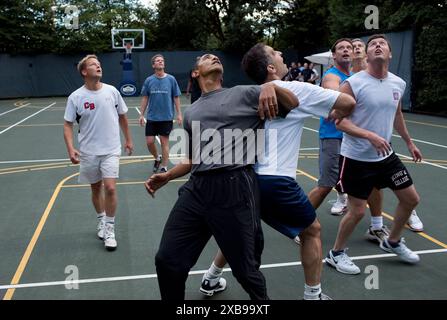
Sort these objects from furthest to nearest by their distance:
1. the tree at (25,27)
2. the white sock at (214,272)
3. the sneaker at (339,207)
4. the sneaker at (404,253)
→ 1. the tree at (25,27)
2. the sneaker at (339,207)
3. the sneaker at (404,253)
4. the white sock at (214,272)

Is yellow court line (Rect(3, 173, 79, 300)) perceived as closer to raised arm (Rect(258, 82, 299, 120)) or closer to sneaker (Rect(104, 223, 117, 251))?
sneaker (Rect(104, 223, 117, 251))

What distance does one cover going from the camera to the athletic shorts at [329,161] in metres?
5.00

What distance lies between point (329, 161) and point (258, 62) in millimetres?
2295

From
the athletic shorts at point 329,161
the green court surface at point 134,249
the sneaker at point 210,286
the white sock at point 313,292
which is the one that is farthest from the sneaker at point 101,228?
the white sock at point 313,292

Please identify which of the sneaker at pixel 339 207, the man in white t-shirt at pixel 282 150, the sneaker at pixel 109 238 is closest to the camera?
the man in white t-shirt at pixel 282 150

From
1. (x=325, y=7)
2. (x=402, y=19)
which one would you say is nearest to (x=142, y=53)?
(x=325, y=7)

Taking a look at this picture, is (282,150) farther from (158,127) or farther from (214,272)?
(158,127)

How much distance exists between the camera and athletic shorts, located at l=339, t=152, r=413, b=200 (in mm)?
4066

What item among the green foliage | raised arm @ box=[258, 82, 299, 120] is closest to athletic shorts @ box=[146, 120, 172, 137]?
raised arm @ box=[258, 82, 299, 120]

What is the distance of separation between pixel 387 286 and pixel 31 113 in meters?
19.2

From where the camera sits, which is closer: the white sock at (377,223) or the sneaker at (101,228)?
the white sock at (377,223)

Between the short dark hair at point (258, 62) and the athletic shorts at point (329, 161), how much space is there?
2.13 meters

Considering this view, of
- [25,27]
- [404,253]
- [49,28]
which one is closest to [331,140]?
[404,253]

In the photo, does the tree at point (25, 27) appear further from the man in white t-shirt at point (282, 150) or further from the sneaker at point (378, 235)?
the man in white t-shirt at point (282, 150)
